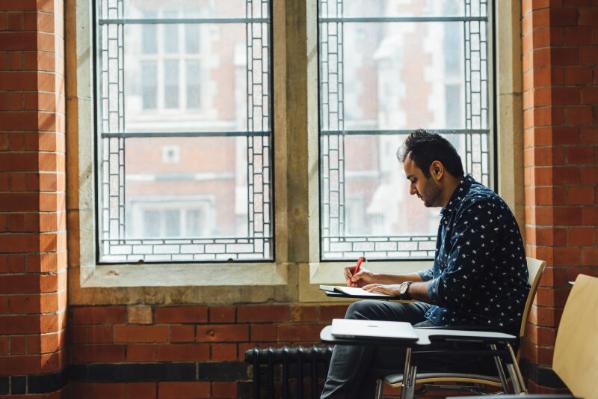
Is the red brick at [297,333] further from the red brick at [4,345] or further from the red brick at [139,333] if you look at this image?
the red brick at [4,345]

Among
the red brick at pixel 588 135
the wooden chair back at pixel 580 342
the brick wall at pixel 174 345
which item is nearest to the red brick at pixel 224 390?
the brick wall at pixel 174 345

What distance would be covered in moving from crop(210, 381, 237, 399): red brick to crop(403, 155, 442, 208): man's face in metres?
1.40

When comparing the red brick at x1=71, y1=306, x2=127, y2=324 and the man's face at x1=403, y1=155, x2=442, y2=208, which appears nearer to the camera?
the man's face at x1=403, y1=155, x2=442, y2=208

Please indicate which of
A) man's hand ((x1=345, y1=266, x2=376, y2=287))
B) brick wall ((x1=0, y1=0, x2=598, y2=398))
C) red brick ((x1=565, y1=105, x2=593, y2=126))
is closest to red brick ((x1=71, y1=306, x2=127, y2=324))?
brick wall ((x1=0, y1=0, x2=598, y2=398))

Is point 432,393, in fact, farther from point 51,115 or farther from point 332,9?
point 51,115

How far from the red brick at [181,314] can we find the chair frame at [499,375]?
3.70 feet

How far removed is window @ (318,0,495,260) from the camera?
145 inches

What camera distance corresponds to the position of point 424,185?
9.21ft

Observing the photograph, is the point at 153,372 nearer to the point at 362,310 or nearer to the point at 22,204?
the point at 22,204

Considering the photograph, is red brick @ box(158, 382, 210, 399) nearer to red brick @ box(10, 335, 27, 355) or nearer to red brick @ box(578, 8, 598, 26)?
red brick @ box(10, 335, 27, 355)

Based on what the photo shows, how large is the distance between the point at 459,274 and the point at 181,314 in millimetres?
1532

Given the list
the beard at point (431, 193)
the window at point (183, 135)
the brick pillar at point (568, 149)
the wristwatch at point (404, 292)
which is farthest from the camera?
the window at point (183, 135)

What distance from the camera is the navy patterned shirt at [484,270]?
2.53 metres

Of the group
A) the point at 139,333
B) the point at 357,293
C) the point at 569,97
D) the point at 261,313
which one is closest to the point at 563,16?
the point at 569,97
